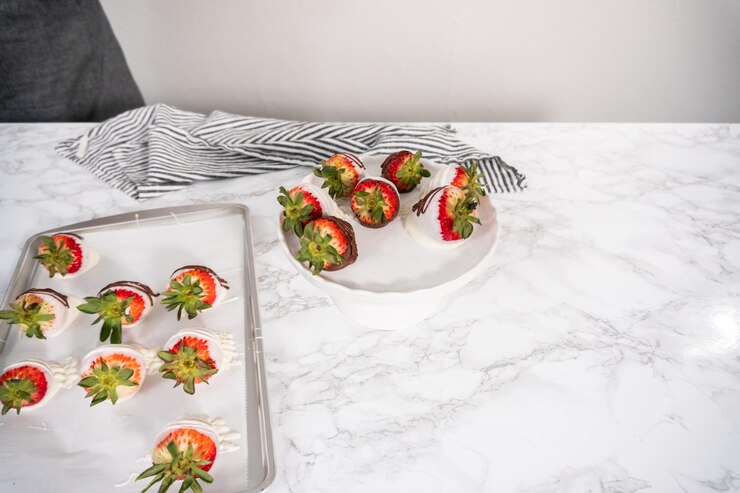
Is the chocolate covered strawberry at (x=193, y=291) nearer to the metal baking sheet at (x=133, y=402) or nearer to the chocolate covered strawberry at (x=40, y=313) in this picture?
the metal baking sheet at (x=133, y=402)

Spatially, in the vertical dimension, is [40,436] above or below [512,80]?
below

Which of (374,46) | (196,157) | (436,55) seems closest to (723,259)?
(436,55)

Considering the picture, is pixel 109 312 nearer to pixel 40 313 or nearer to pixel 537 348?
pixel 40 313

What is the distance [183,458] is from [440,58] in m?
1.10

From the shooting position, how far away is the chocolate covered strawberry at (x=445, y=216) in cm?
62

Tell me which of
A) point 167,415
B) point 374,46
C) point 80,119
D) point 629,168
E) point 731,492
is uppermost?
point 374,46

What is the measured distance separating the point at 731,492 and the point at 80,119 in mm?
1459

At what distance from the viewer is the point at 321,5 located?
122 cm

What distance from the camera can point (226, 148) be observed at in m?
1.04

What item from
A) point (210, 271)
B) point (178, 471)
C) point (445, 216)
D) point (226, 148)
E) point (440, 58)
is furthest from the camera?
point (440, 58)

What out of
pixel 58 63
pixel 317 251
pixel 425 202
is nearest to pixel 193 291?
pixel 317 251

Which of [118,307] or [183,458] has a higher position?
[118,307]

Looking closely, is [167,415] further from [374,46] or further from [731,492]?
[374,46]

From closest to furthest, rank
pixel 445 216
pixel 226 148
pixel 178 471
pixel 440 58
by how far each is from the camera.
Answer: pixel 178 471, pixel 445 216, pixel 226 148, pixel 440 58
